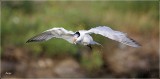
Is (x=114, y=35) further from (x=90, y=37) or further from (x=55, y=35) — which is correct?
(x=55, y=35)

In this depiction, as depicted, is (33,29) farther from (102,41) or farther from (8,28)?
(102,41)

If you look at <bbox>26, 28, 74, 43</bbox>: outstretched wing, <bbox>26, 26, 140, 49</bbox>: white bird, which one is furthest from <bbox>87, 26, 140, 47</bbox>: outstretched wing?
<bbox>26, 28, 74, 43</bbox>: outstretched wing

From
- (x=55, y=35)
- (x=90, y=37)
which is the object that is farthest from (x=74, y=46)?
(x=90, y=37)

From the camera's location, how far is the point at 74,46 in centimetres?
850

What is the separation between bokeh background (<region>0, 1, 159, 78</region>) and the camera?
8.50m

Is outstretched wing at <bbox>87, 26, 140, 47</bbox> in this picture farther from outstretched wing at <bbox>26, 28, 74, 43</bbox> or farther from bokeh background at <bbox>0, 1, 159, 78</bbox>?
bokeh background at <bbox>0, 1, 159, 78</bbox>

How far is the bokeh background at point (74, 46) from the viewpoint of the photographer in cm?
850

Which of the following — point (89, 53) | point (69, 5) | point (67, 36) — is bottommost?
point (67, 36)

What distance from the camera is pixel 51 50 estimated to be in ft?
28.3

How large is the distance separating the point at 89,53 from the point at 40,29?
2.60 ft

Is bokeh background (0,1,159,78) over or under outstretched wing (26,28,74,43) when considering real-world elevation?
over

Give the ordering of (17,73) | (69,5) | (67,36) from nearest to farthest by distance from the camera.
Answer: (67,36), (17,73), (69,5)

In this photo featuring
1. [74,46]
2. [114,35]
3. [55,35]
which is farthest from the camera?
[74,46]

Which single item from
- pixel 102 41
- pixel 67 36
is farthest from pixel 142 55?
pixel 67 36
